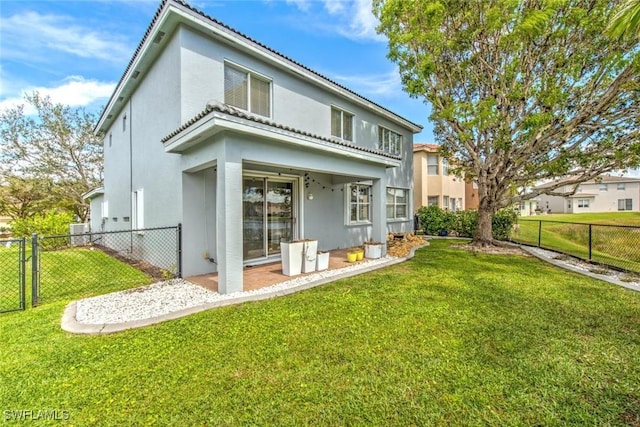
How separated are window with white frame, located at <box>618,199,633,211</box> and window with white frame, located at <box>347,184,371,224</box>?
5443cm

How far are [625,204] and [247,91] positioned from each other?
61.4 metres

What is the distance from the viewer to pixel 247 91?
327 inches

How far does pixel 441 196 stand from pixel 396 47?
13.0 meters

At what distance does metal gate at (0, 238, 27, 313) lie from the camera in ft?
17.2

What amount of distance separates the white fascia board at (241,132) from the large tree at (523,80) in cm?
561

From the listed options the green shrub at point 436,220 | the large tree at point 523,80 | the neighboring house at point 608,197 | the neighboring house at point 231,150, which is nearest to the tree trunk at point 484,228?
the large tree at point 523,80

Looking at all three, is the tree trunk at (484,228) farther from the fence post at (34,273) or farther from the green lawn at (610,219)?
the green lawn at (610,219)

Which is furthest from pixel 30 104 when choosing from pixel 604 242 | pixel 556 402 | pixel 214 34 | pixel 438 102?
pixel 604 242

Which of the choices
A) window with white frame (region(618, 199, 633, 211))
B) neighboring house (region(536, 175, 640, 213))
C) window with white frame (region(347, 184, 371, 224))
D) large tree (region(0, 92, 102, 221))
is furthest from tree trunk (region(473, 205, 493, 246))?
window with white frame (region(618, 199, 633, 211))

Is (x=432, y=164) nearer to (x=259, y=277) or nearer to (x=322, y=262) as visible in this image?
(x=322, y=262)

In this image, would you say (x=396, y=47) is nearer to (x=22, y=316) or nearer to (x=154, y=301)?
(x=154, y=301)

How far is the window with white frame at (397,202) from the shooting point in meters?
14.9

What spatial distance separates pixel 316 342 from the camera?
3.82m

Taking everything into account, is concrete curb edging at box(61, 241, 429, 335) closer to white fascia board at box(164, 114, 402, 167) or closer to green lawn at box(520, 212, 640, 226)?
white fascia board at box(164, 114, 402, 167)
